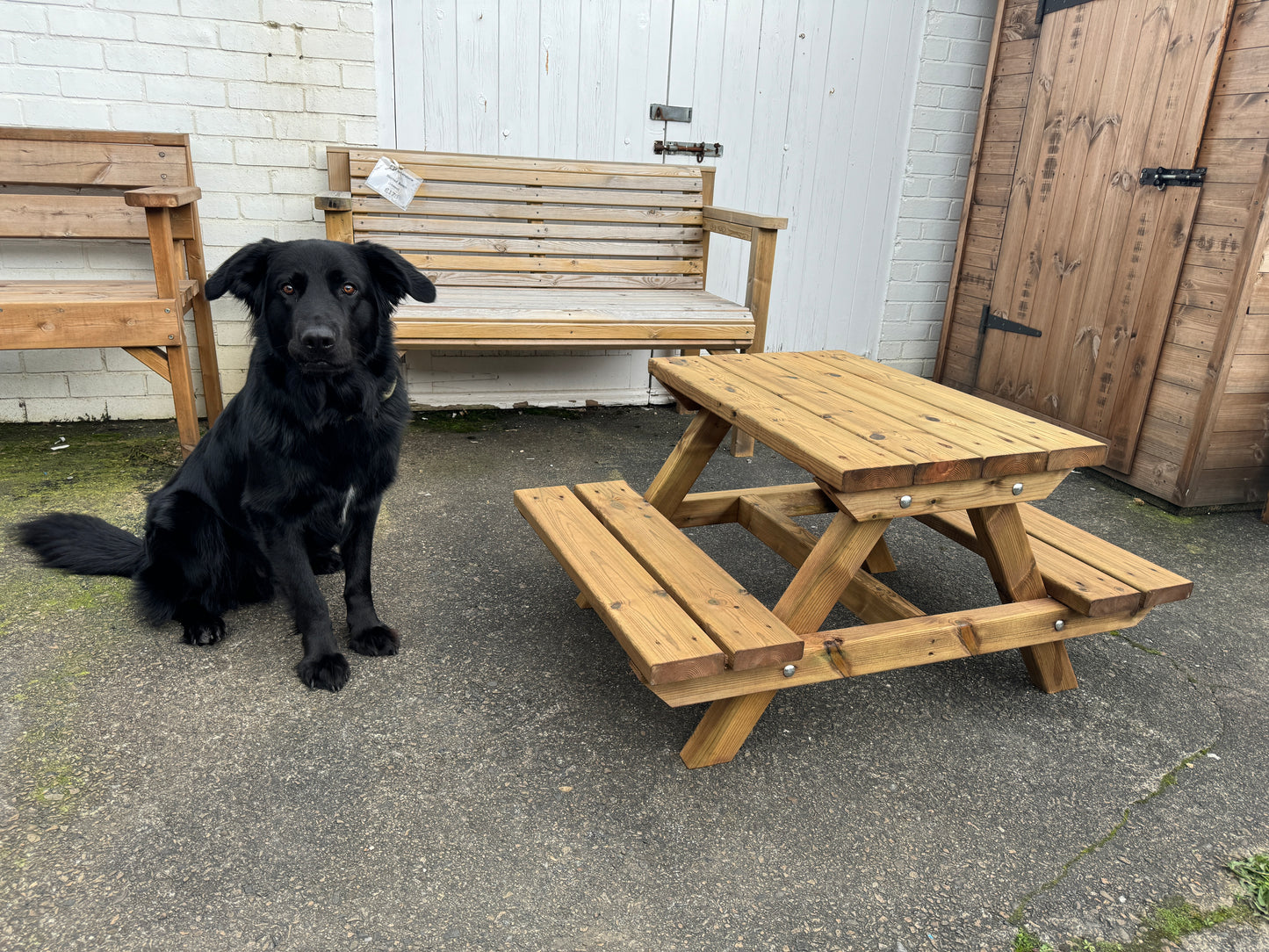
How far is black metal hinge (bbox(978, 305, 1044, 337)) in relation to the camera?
4070 mm

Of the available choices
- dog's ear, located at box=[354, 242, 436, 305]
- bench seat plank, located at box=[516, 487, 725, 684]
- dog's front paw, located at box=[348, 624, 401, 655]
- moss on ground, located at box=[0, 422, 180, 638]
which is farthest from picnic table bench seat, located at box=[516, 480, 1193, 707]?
moss on ground, located at box=[0, 422, 180, 638]

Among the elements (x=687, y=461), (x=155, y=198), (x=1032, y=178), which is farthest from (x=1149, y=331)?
(x=155, y=198)

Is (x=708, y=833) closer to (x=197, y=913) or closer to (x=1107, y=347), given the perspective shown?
(x=197, y=913)

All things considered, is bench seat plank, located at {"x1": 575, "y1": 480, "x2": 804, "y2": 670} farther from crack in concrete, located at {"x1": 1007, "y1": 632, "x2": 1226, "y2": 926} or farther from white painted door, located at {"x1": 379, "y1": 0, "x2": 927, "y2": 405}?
white painted door, located at {"x1": 379, "y1": 0, "x2": 927, "y2": 405}

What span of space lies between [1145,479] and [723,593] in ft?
8.50

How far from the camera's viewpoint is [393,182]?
346 cm

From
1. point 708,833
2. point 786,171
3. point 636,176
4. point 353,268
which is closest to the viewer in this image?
point 708,833

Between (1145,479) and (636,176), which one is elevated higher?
(636,176)

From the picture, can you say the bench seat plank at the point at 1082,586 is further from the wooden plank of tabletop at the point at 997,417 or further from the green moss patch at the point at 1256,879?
the green moss patch at the point at 1256,879

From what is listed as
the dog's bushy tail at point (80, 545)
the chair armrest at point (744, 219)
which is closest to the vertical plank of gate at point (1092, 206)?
the chair armrest at point (744, 219)

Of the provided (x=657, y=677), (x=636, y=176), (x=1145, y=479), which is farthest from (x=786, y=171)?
(x=657, y=677)

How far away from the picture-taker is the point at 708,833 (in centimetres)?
160

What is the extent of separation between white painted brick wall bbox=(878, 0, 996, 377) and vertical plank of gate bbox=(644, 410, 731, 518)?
2726 millimetres

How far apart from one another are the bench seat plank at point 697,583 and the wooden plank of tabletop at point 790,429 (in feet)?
1.00
